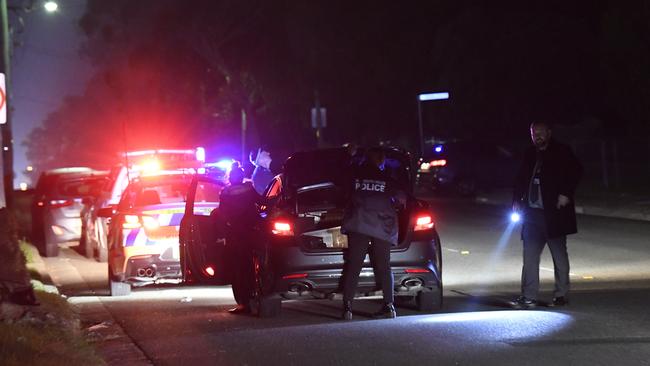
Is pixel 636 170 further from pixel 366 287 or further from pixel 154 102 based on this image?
pixel 154 102

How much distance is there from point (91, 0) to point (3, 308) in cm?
4364

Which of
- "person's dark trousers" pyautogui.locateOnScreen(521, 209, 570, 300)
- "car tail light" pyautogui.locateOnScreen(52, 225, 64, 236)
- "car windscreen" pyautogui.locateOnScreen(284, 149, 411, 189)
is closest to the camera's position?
"person's dark trousers" pyautogui.locateOnScreen(521, 209, 570, 300)

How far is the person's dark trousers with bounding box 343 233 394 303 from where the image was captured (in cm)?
869

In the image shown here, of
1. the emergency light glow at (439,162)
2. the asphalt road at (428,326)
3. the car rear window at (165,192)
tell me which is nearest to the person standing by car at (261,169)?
the car rear window at (165,192)

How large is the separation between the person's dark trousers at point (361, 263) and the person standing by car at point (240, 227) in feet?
4.17

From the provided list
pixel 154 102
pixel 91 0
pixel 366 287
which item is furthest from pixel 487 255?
pixel 91 0

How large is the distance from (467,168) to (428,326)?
788 inches

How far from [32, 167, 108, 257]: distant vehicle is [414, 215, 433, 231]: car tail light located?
1011 cm

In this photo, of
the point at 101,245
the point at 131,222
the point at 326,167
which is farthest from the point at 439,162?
the point at 326,167

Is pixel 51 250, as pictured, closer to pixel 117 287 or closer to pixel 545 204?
pixel 117 287

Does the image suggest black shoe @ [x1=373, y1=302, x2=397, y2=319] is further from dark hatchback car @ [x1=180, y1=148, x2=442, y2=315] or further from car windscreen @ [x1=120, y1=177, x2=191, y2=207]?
car windscreen @ [x1=120, y1=177, x2=191, y2=207]

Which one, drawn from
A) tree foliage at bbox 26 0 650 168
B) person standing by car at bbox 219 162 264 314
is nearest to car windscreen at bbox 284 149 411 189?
person standing by car at bbox 219 162 264 314

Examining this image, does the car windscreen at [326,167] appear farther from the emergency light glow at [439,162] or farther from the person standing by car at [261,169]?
the emergency light glow at [439,162]

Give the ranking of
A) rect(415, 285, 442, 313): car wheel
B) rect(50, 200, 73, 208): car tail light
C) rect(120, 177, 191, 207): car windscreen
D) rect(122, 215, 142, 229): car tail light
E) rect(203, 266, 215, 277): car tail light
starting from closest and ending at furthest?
rect(415, 285, 442, 313): car wheel → rect(203, 266, 215, 277): car tail light → rect(122, 215, 142, 229): car tail light → rect(120, 177, 191, 207): car windscreen → rect(50, 200, 73, 208): car tail light
